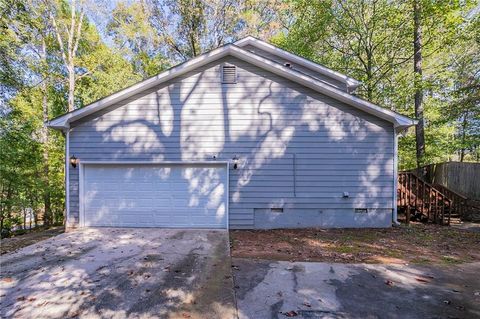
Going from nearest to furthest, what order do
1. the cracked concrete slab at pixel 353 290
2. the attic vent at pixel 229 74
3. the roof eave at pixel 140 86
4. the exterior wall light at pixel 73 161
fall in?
1. the cracked concrete slab at pixel 353 290
2. the roof eave at pixel 140 86
3. the exterior wall light at pixel 73 161
4. the attic vent at pixel 229 74

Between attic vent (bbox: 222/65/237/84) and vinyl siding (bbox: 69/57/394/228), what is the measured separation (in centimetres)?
15

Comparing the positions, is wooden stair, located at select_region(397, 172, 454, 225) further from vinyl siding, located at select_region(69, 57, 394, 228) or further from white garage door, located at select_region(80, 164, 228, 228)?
white garage door, located at select_region(80, 164, 228, 228)

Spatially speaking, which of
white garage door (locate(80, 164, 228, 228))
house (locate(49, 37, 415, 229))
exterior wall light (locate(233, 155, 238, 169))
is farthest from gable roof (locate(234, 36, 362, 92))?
white garage door (locate(80, 164, 228, 228))

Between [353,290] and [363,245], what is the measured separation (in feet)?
8.71

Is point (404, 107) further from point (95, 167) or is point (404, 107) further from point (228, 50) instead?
point (95, 167)

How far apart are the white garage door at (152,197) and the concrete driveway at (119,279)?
4.14ft

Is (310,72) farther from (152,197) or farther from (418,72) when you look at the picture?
(152,197)

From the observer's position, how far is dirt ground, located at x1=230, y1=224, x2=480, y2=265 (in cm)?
526

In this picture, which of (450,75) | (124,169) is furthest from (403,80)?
(124,169)

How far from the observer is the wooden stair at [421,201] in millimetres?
8719

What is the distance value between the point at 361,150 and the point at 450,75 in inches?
315

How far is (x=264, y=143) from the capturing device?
788cm

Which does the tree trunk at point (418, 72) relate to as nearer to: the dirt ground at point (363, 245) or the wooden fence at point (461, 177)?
the wooden fence at point (461, 177)

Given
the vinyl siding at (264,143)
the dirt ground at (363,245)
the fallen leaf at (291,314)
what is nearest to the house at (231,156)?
the vinyl siding at (264,143)
